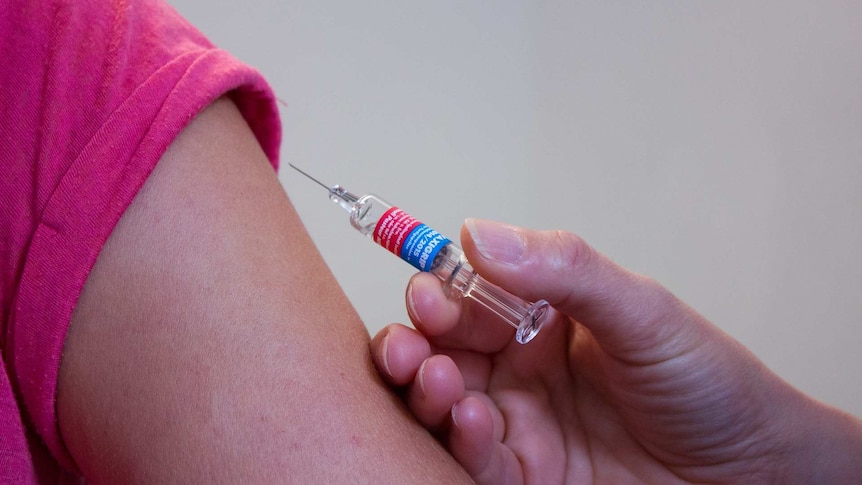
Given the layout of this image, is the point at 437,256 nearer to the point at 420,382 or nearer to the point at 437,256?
the point at 437,256

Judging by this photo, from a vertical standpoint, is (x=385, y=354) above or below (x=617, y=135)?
below

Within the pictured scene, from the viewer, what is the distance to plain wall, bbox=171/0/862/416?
138 cm

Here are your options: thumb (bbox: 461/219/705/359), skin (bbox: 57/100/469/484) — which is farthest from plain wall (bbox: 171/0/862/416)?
skin (bbox: 57/100/469/484)

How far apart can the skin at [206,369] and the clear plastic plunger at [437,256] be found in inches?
5.1

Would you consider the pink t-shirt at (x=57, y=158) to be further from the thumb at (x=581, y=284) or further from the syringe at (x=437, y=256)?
the thumb at (x=581, y=284)

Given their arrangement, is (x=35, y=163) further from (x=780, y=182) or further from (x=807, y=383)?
(x=807, y=383)

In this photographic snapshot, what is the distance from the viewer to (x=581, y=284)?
0.68 m

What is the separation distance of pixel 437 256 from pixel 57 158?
0.37m

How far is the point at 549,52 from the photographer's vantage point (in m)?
1.84

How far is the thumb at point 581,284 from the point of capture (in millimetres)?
659

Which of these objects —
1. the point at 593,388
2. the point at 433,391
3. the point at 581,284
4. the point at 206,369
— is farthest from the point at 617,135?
the point at 206,369

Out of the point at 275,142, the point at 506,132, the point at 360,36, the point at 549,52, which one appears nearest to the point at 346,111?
the point at 360,36

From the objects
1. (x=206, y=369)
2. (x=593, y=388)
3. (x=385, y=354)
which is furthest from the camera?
(x=593, y=388)

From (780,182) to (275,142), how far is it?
118 centimetres
